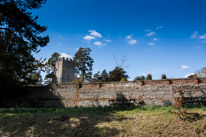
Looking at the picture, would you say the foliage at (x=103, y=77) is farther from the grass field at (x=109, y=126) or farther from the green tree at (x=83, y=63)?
the grass field at (x=109, y=126)

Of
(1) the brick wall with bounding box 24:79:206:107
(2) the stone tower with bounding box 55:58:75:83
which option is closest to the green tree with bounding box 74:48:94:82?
(2) the stone tower with bounding box 55:58:75:83

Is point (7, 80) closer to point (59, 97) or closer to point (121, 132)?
point (59, 97)

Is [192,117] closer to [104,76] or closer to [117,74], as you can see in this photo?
[117,74]

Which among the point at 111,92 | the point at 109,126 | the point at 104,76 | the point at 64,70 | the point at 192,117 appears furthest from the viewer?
the point at 64,70

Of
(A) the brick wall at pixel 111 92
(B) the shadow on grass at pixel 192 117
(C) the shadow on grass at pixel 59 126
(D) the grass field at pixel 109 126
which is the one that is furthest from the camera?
(A) the brick wall at pixel 111 92

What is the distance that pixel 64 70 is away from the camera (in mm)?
39969

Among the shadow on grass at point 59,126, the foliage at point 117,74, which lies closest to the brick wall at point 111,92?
the shadow on grass at point 59,126

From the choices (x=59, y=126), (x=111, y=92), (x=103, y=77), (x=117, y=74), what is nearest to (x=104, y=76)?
(x=103, y=77)

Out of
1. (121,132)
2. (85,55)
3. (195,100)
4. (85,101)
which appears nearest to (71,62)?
(85,55)

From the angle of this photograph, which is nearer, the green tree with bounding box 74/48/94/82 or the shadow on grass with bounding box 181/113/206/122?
the shadow on grass with bounding box 181/113/206/122

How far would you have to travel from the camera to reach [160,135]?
18.9 feet

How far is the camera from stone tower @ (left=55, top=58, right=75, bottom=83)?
130 ft

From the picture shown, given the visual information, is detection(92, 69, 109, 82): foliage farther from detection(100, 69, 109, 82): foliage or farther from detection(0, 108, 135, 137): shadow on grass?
detection(0, 108, 135, 137): shadow on grass

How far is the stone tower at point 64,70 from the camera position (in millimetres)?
39625
